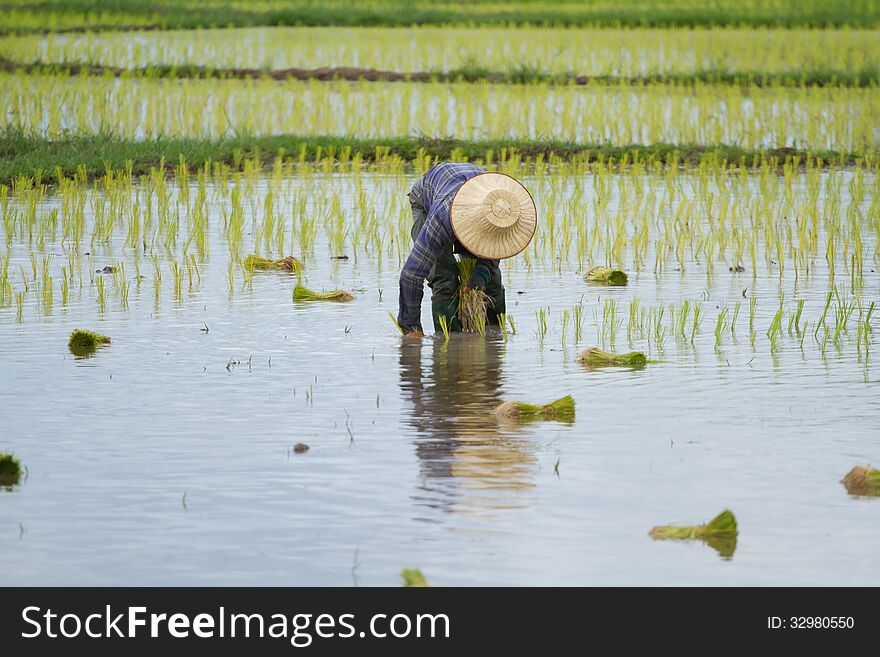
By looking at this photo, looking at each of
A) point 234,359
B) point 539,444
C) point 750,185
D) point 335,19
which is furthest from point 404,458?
point 335,19

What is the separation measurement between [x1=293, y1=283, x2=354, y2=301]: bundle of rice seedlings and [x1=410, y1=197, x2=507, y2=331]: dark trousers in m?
0.77

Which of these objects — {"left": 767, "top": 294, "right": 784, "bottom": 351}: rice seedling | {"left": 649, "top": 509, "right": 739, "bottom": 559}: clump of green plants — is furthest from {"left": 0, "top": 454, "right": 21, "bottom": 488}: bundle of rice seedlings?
{"left": 767, "top": 294, "right": 784, "bottom": 351}: rice seedling

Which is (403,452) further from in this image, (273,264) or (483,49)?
(483,49)

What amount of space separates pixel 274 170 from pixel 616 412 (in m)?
6.36

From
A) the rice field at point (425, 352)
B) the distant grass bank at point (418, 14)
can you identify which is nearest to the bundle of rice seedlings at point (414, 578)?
the rice field at point (425, 352)

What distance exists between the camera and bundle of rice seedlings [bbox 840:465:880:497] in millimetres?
3934

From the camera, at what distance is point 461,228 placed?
5.27 metres

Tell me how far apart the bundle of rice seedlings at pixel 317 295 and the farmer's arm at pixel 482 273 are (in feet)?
3.23

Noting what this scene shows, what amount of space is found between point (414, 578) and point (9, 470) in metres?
1.46

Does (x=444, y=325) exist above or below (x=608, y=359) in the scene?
Result: above

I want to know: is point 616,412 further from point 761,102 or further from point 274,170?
point 761,102

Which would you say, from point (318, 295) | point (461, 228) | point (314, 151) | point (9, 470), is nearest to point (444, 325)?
point (461, 228)

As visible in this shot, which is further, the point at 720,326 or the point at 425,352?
Result: the point at 720,326

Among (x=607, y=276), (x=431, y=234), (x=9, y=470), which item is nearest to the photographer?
(x=9, y=470)
